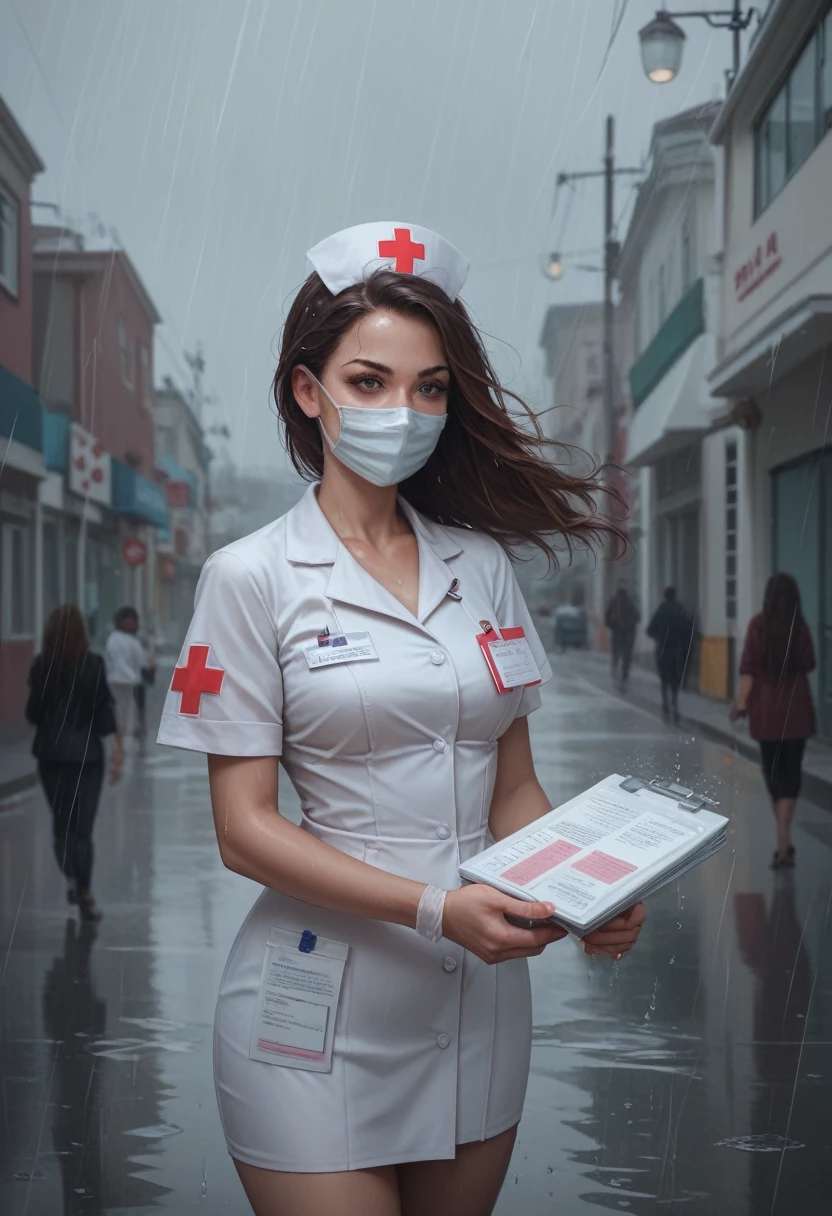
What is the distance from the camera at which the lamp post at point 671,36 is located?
3402 mm

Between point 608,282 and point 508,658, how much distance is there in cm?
222

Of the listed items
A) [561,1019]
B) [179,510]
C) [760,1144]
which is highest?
[179,510]

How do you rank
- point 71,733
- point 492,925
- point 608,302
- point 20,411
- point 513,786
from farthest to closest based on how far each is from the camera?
1. point 71,733
2. point 608,302
3. point 20,411
4. point 513,786
5. point 492,925

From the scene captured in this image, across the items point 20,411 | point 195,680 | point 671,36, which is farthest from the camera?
point 20,411

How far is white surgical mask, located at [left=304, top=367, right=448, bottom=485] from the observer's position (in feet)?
5.29

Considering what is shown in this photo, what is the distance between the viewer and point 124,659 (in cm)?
378

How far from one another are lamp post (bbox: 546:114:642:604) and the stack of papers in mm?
1952

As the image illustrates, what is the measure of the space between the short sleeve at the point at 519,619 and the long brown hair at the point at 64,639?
2.14 m

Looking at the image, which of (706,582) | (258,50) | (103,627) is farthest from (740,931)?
(258,50)

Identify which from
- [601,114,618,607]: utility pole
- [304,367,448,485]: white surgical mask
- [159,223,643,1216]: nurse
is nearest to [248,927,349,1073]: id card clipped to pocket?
[159,223,643,1216]: nurse

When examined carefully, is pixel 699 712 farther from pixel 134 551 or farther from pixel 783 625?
pixel 134 551

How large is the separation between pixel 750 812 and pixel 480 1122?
2.12 meters

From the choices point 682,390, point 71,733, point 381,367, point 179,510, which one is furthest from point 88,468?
point 381,367

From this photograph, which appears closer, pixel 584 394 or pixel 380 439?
pixel 380 439
